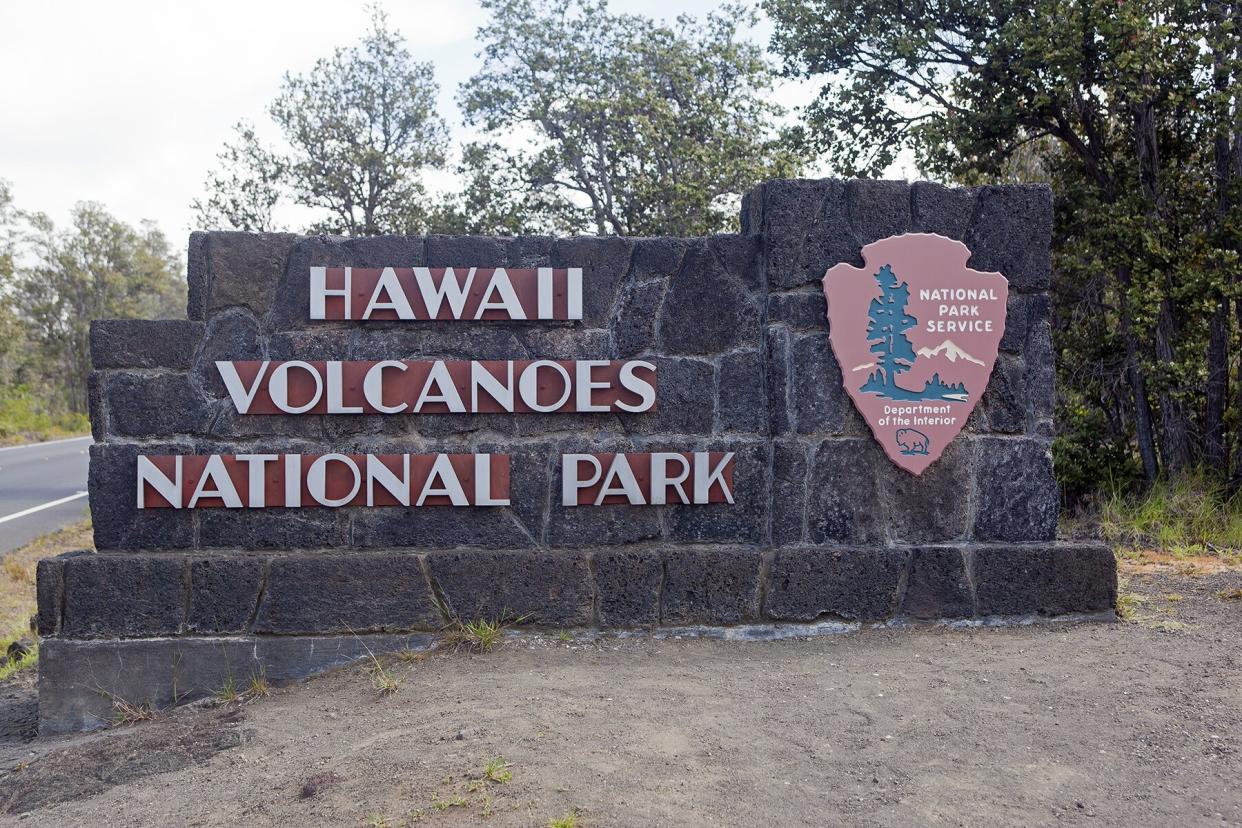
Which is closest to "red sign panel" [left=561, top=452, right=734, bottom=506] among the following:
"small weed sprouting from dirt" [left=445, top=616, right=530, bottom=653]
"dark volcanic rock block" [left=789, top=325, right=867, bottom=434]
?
"dark volcanic rock block" [left=789, top=325, right=867, bottom=434]

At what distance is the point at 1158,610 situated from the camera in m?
5.02

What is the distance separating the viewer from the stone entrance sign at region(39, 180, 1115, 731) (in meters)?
4.59

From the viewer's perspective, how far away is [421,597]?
15.2 feet

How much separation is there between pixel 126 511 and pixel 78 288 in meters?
31.5

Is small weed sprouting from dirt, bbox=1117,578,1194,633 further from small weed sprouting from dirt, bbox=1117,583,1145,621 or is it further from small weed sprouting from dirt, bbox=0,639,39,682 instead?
small weed sprouting from dirt, bbox=0,639,39,682

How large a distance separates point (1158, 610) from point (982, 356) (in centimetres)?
150

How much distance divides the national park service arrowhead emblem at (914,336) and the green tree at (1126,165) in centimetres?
385

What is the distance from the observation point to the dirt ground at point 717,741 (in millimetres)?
3148

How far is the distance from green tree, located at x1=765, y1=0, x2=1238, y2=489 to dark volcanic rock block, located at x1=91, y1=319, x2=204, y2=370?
21.5 ft

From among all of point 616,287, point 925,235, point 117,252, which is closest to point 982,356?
point 925,235

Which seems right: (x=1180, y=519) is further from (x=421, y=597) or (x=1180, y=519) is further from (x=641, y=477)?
(x=421, y=597)

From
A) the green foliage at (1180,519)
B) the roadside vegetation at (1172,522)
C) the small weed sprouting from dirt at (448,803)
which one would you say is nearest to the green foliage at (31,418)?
the roadside vegetation at (1172,522)

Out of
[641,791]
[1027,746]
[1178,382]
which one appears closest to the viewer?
[641,791]

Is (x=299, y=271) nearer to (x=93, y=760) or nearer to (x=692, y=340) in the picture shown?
(x=692, y=340)
